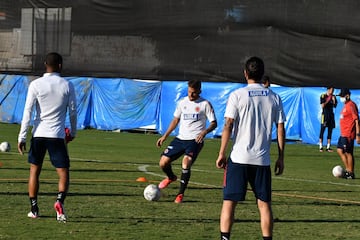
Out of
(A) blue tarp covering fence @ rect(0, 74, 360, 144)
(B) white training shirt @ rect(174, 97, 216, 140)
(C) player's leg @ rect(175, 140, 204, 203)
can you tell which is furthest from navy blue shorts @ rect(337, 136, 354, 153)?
(A) blue tarp covering fence @ rect(0, 74, 360, 144)

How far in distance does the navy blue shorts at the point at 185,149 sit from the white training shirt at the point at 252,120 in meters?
5.43

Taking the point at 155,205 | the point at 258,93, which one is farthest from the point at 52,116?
the point at 258,93

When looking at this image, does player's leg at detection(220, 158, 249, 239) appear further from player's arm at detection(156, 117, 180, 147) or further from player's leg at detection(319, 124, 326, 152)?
player's leg at detection(319, 124, 326, 152)

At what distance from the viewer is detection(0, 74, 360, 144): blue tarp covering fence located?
32.6m

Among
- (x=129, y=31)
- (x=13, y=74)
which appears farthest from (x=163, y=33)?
(x=13, y=74)

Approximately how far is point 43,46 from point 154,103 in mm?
6504

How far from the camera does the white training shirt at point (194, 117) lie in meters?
15.4

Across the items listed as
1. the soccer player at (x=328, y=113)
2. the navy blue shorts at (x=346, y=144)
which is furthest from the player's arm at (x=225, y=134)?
the soccer player at (x=328, y=113)

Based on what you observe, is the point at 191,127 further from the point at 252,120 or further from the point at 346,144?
the point at 346,144

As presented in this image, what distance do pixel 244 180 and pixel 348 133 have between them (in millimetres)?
11592

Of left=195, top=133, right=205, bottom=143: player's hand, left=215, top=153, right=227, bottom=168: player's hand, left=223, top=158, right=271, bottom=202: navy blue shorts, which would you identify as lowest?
left=195, top=133, right=205, bottom=143: player's hand

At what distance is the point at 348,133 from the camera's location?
21.0 m

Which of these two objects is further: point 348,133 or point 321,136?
point 321,136

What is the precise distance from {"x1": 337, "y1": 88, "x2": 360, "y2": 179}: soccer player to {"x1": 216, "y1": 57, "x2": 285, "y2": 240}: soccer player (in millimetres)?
11010
